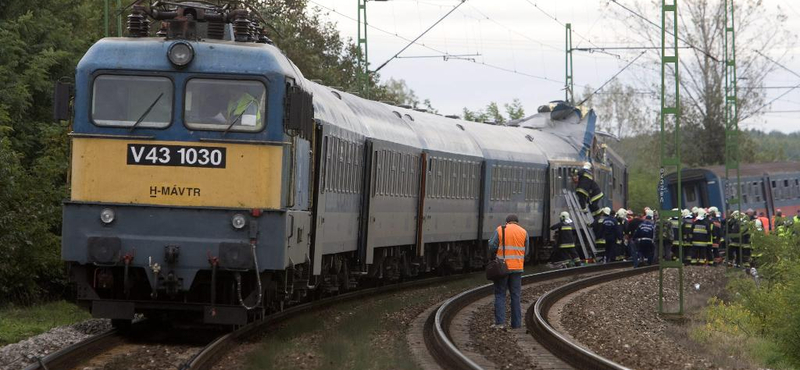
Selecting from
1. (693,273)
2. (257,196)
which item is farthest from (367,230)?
(693,273)

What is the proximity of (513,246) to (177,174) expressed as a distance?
499 cm

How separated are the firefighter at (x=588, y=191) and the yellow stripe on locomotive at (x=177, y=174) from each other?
2421 cm

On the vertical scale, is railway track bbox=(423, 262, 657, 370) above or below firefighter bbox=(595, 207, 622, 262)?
below

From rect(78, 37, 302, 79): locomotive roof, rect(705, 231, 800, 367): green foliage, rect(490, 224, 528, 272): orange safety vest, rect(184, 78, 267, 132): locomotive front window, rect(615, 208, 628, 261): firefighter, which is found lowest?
rect(705, 231, 800, 367): green foliage

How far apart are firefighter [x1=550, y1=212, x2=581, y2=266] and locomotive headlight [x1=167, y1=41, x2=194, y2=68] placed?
60.8 ft

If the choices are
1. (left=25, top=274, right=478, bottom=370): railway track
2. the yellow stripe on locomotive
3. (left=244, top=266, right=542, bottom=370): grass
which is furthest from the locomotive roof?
(left=244, top=266, right=542, bottom=370): grass

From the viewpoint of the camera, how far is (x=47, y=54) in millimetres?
24281

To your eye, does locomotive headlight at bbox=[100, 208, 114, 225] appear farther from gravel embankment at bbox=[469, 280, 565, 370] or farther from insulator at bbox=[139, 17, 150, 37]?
gravel embankment at bbox=[469, 280, 565, 370]

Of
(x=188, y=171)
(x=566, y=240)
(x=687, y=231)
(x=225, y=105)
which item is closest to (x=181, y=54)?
(x=225, y=105)

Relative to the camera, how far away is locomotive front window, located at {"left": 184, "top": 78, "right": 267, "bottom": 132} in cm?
1398

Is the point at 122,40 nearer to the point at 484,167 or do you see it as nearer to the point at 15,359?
the point at 15,359

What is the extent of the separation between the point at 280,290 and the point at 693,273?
17.9m

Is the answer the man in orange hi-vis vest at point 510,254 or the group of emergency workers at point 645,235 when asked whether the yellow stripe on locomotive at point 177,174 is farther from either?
the group of emergency workers at point 645,235

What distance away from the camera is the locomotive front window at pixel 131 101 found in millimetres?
13984
